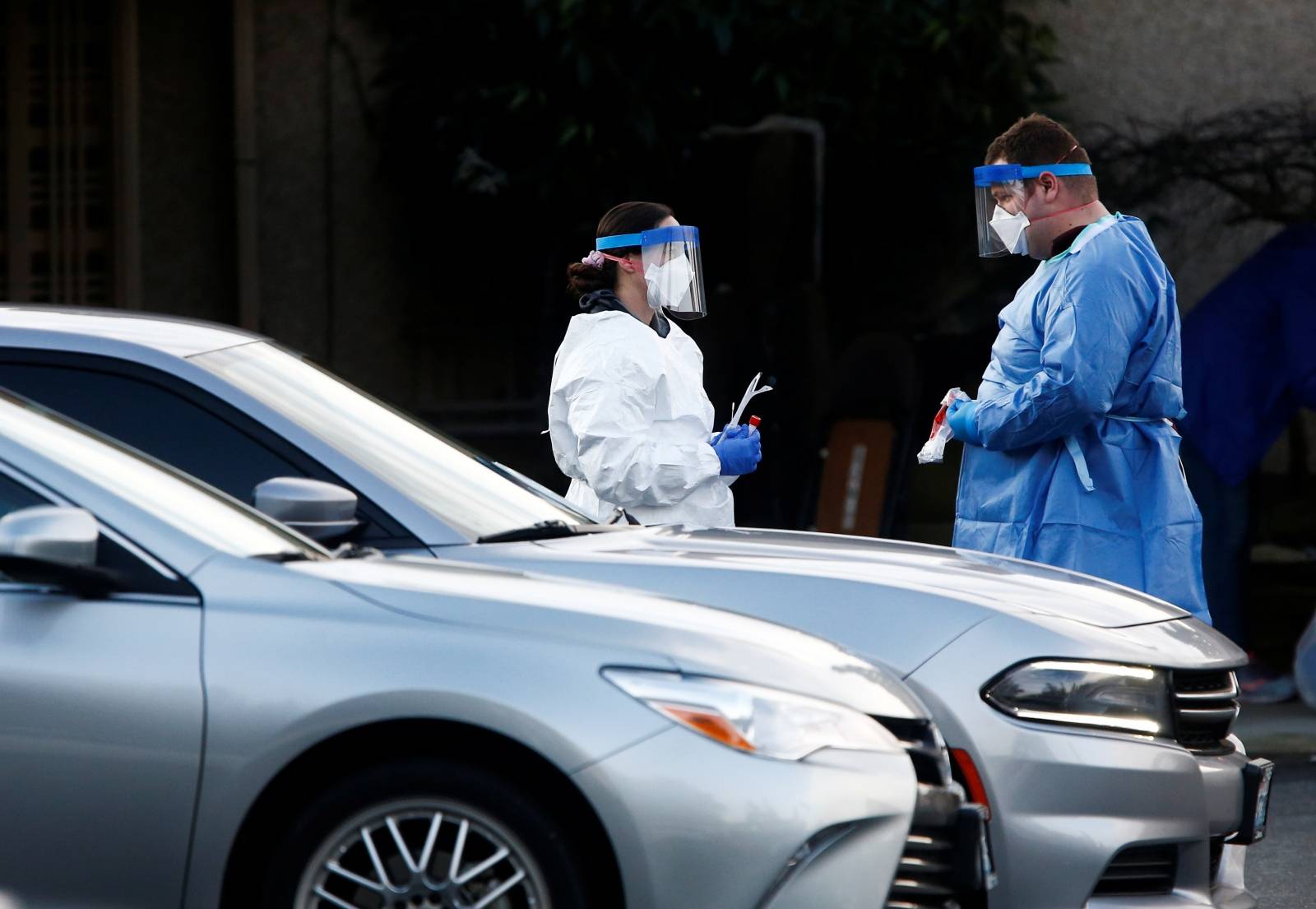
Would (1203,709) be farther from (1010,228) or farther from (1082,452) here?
(1010,228)

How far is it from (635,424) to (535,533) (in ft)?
2.91

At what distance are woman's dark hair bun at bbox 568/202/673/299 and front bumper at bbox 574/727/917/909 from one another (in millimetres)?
2496

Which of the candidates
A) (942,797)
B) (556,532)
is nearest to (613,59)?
(556,532)

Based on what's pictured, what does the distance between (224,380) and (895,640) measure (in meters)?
1.48

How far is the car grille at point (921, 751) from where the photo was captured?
3482mm

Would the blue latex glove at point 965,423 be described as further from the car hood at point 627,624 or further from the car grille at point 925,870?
the car grille at point 925,870

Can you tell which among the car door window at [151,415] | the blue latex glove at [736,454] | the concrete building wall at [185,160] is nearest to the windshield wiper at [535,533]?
the car door window at [151,415]

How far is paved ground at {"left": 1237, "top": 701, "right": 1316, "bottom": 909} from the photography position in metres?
5.13

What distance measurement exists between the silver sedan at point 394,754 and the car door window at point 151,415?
32.7 inches

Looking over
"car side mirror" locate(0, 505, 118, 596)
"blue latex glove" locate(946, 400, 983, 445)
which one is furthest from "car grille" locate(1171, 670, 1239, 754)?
"car side mirror" locate(0, 505, 118, 596)

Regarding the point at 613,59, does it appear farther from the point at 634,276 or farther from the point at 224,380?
the point at 224,380

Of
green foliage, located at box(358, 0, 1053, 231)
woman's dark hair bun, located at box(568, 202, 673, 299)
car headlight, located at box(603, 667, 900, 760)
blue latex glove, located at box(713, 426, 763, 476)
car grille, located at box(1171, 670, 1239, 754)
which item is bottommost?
car grille, located at box(1171, 670, 1239, 754)

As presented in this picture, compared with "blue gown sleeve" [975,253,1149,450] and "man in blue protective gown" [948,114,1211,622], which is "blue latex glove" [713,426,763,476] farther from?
"blue gown sleeve" [975,253,1149,450]

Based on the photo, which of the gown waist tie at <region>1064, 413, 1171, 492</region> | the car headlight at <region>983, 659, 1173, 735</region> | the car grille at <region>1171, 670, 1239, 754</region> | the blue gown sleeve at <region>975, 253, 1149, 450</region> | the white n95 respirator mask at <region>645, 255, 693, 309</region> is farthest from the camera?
the white n95 respirator mask at <region>645, 255, 693, 309</region>
